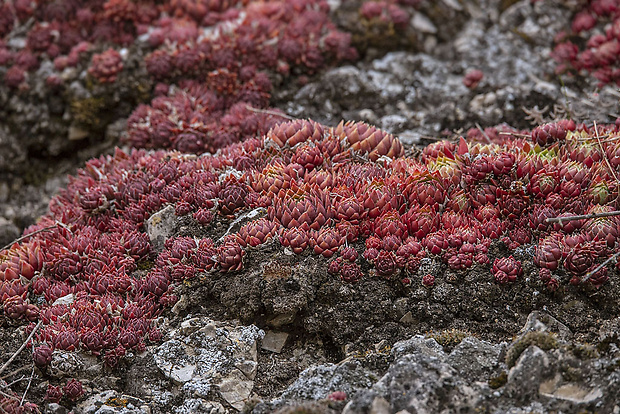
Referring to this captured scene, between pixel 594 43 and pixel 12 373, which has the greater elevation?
pixel 594 43

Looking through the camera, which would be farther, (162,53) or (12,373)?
(162,53)

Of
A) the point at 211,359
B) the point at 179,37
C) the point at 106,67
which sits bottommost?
the point at 211,359

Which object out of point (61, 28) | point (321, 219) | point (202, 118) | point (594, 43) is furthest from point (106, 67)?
point (594, 43)

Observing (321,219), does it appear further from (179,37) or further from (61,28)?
(61,28)

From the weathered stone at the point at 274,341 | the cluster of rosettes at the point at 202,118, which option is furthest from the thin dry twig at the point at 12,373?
the cluster of rosettes at the point at 202,118

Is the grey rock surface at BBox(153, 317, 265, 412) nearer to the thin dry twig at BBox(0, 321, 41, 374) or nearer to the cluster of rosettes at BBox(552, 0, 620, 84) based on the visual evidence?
the thin dry twig at BBox(0, 321, 41, 374)

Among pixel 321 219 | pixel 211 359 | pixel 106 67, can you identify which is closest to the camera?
pixel 211 359

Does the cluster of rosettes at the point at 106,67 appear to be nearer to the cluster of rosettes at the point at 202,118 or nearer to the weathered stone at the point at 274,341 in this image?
the cluster of rosettes at the point at 202,118

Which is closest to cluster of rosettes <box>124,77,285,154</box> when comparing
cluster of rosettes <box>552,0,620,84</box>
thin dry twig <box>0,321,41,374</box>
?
thin dry twig <box>0,321,41,374</box>
